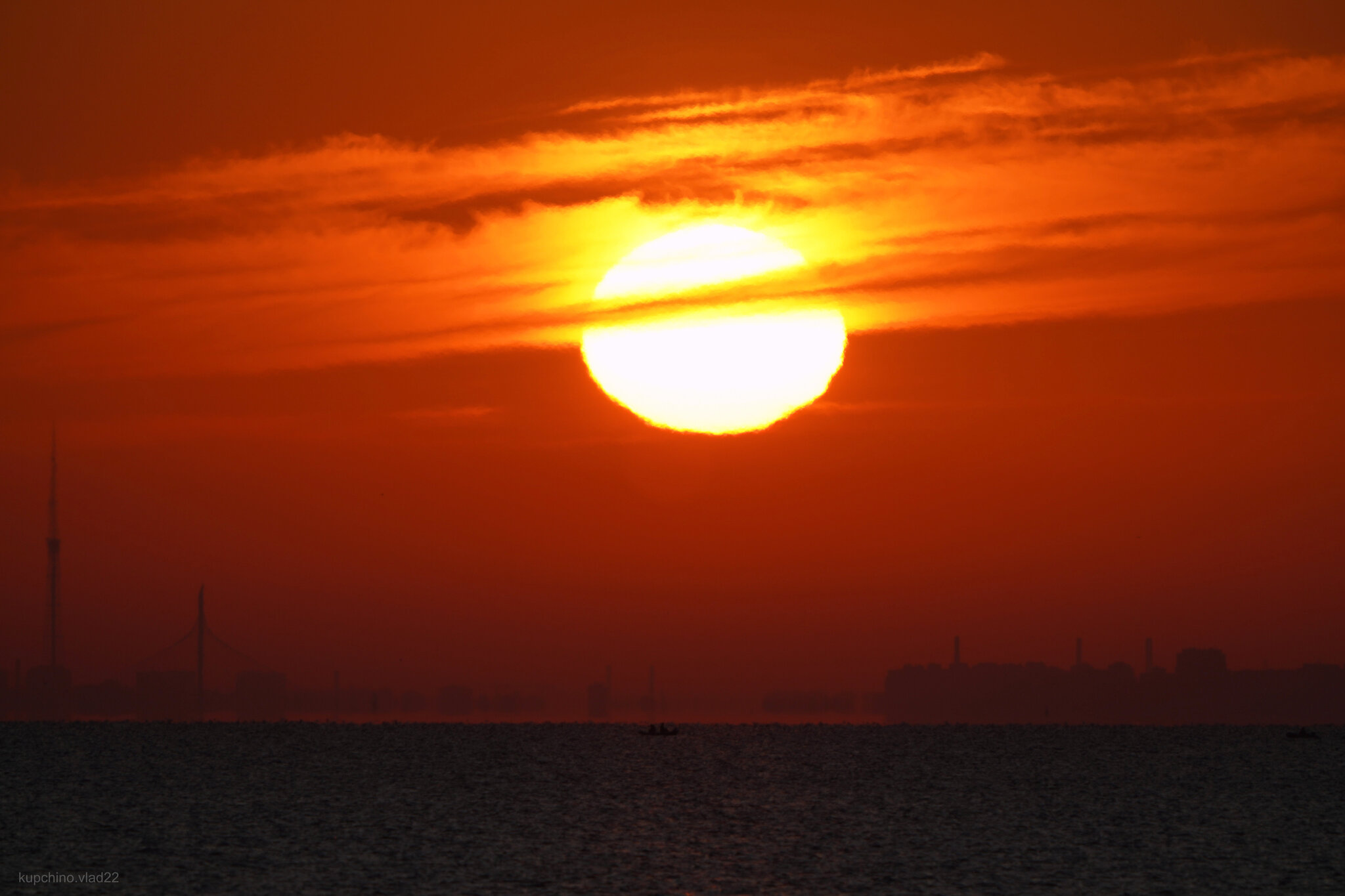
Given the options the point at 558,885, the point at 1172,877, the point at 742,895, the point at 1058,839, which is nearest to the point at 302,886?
the point at 558,885

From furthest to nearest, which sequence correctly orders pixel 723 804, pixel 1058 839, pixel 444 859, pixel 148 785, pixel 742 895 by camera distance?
1. pixel 148 785
2. pixel 723 804
3. pixel 1058 839
4. pixel 444 859
5. pixel 742 895

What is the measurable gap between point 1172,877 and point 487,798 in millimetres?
73774

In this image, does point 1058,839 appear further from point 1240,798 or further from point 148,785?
point 148,785

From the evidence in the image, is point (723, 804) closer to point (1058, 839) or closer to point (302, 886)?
point (1058, 839)

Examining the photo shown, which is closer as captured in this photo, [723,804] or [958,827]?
[958,827]

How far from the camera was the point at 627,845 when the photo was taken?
94500 mm

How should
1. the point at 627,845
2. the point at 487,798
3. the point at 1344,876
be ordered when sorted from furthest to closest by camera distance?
1. the point at 487,798
2. the point at 627,845
3. the point at 1344,876

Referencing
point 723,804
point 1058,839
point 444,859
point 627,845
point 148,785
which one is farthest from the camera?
point 148,785

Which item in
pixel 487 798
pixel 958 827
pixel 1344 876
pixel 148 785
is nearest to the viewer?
pixel 1344 876

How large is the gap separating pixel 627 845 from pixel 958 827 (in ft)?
92.7

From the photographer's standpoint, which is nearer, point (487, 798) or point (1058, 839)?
point (1058, 839)

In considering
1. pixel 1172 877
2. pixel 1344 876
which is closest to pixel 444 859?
pixel 1172 877

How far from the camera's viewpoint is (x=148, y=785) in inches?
6073

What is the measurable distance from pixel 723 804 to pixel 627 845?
3511 cm
